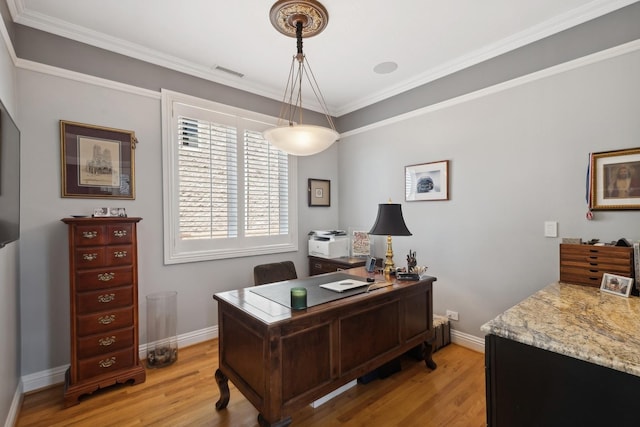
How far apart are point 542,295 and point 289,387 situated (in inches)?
61.9

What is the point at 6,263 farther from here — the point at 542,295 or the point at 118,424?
the point at 542,295

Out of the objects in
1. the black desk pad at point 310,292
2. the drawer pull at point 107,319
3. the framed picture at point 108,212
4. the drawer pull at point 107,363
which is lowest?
the drawer pull at point 107,363

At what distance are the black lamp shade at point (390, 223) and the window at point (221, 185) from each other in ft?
5.30

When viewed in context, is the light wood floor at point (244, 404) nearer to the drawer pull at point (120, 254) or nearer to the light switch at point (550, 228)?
the drawer pull at point (120, 254)

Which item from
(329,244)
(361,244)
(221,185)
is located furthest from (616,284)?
(221,185)

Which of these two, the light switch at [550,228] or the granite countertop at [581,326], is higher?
the light switch at [550,228]

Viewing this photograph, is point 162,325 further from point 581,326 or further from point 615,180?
point 615,180

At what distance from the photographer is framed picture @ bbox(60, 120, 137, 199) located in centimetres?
237

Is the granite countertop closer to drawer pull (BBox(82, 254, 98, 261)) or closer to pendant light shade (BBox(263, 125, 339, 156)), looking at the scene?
pendant light shade (BBox(263, 125, 339, 156))

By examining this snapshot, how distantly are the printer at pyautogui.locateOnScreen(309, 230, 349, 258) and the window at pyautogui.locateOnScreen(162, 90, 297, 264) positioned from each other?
272mm

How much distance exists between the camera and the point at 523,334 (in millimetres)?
1231

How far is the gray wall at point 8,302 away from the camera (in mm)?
1736

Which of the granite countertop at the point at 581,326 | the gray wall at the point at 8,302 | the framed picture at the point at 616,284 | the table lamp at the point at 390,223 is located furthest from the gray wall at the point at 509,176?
the gray wall at the point at 8,302

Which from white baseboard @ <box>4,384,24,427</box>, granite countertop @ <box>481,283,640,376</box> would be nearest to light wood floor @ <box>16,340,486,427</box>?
white baseboard @ <box>4,384,24,427</box>
